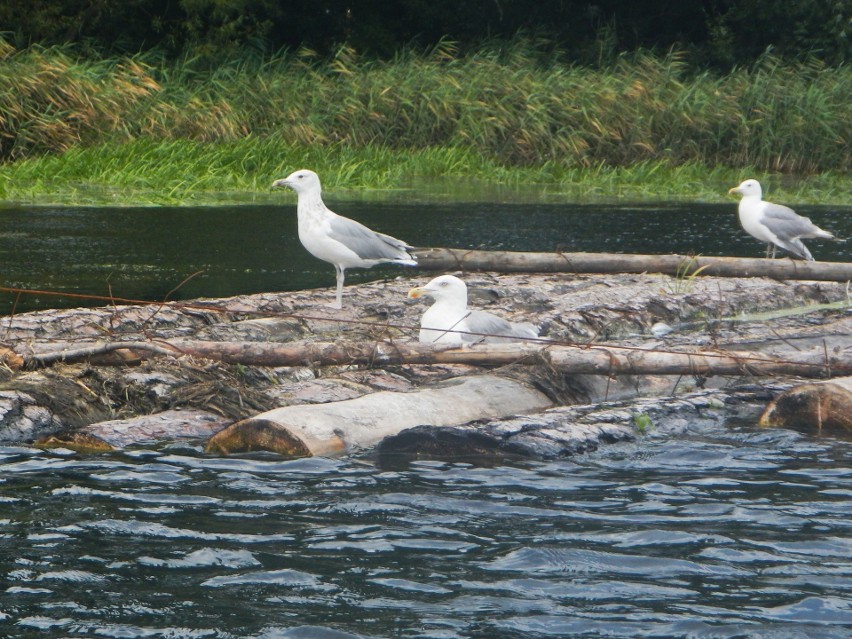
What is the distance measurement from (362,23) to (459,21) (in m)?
2.73

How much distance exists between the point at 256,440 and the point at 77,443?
2.94ft

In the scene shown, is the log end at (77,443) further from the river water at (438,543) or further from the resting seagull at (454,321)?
the resting seagull at (454,321)

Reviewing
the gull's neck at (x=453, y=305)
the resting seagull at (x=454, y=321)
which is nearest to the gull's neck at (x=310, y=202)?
the resting seagull at (x=454, y=321)

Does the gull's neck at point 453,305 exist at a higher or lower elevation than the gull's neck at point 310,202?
lower

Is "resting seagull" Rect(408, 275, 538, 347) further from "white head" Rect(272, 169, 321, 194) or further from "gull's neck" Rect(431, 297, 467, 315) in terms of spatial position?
"white head" Rect(272, 169, 321, 194)

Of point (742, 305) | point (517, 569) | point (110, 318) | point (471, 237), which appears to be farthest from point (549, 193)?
point (517, 569)

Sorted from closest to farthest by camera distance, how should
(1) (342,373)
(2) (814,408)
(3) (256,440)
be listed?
(3) (256,440)
(2) (814,408)
(1) (342,373)

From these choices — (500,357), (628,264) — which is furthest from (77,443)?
(628,264)

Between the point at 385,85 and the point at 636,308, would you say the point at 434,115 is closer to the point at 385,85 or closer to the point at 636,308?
the point at 385,85

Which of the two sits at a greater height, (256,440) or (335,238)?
(335,238)

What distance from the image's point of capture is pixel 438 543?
16.5ft

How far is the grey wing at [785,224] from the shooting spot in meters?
12.5

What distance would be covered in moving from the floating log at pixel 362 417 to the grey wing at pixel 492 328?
0.89 m

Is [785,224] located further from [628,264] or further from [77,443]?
[77,443]
